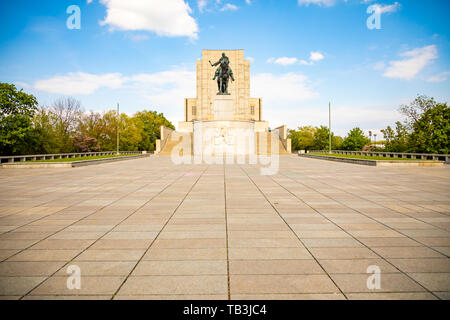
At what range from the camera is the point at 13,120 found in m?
32.7

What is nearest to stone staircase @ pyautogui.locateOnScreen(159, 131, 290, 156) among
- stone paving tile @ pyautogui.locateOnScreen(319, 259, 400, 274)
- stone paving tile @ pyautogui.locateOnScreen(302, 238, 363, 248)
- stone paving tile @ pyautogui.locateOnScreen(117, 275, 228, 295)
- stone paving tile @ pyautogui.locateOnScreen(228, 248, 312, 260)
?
stone paving tile @ pyautogui.locateOnScreen(302, 238, 363, 248)

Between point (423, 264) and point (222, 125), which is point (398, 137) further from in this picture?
point (423, 264)

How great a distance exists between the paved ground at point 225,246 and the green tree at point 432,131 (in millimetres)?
34144

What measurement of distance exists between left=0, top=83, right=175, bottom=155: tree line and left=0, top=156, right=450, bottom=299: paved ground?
30.9 m

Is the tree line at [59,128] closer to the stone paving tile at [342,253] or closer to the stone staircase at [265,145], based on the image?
the stone staircase at [265,145]

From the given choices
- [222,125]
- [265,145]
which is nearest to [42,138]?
[222,125]

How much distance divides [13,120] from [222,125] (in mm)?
24980

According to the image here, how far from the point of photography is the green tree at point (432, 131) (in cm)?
3541

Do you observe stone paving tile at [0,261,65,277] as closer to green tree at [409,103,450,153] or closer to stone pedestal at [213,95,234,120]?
stone pedestal at [213,95,234,120]

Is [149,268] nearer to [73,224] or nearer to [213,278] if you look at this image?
[213,278]

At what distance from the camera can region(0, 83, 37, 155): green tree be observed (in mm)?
32031

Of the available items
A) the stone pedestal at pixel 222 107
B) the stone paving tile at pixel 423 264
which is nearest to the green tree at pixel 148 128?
the stone pedestal at pixel 222 107
